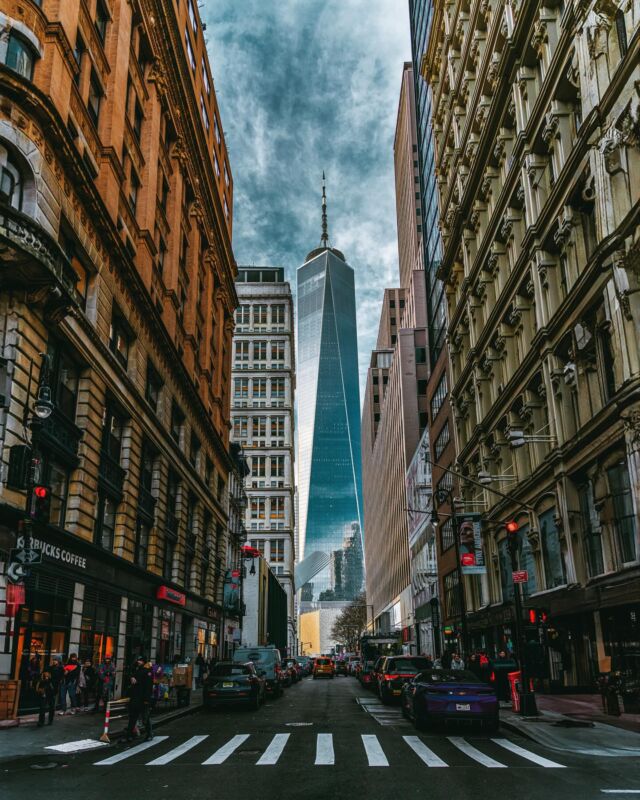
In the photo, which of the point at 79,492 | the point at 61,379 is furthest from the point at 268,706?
the point at 61,379

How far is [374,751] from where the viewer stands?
1522 centimetres

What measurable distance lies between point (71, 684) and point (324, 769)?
13940 mm

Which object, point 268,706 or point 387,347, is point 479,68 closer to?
point 268,706

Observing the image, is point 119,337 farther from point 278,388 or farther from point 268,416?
point 278,388

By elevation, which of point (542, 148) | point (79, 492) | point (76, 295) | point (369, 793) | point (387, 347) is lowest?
point (369, 793)

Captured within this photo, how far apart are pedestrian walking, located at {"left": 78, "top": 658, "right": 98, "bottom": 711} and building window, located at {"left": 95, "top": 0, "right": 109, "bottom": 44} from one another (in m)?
26.8

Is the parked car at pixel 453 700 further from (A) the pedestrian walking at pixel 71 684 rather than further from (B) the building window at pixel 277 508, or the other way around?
(B) the building window at pixel 277 508

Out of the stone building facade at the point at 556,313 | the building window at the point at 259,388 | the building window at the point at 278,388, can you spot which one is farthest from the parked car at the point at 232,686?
the building window at the point at 259,388

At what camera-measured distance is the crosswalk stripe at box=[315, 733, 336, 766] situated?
13977 mm

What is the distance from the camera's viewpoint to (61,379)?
26.7m

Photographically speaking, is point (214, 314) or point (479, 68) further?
point (214, 314)

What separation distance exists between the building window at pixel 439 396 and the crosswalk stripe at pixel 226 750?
43.4 meters

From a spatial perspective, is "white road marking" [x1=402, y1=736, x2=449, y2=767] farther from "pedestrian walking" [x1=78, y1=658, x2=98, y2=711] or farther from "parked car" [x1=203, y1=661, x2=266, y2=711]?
"pedestrian walking" [x1=78, y1=658, x2=98, y2=711]

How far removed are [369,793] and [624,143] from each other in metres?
21.3
